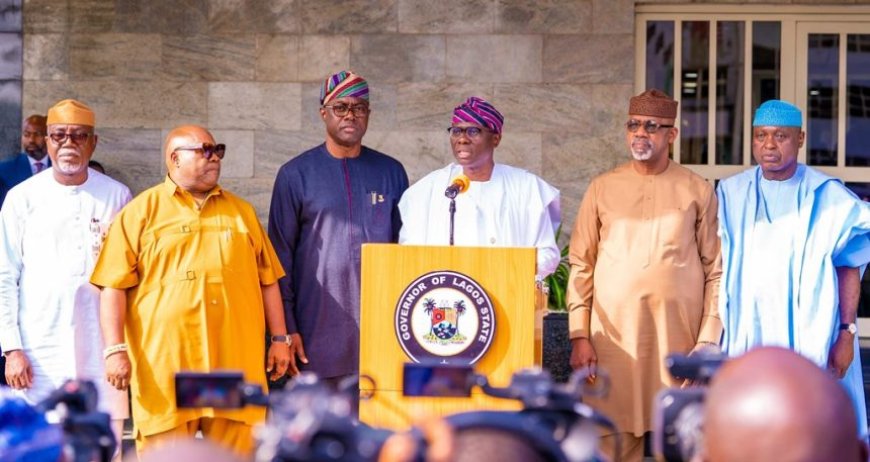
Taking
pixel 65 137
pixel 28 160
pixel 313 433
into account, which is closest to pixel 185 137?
pixel 65 137

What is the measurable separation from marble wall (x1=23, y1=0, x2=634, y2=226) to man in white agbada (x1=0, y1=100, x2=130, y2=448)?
123 inches

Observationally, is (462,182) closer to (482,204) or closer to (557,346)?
(482,204)

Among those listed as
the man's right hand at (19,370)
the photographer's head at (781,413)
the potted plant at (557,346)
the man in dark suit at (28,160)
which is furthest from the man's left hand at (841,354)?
the man in dark suit at (28,160)

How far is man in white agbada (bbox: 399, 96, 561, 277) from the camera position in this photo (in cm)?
567

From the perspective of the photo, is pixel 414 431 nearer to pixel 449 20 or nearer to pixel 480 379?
pixel 480 379

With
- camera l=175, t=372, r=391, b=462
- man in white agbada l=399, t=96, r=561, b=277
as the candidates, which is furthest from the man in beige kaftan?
camera l=175, t=372, r=391, b=462

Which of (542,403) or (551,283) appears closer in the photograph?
(542,403)

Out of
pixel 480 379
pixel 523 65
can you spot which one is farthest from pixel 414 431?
pixel 523 65

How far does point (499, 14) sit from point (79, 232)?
12.8 feet

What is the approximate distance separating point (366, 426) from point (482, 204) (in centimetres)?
362

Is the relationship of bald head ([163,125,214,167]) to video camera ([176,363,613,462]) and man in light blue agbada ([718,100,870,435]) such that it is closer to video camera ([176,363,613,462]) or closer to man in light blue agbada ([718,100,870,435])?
man in light blue agbada ([718,100,870,435])

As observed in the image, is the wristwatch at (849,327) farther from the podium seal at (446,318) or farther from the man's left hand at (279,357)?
the man's left hand at (279,357)

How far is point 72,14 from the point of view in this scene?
8.85 metres

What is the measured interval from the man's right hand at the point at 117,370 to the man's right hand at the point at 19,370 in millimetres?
536
